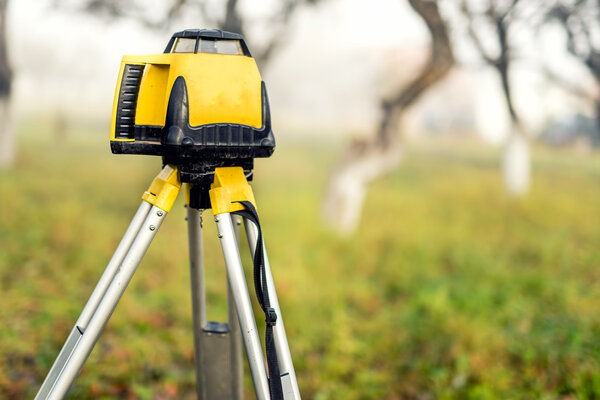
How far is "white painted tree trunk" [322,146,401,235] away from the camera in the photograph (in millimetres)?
5430

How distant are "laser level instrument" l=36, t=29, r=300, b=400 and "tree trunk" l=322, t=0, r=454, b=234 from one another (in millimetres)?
3829

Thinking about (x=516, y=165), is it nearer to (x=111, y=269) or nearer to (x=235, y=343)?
(x=235, y=343)

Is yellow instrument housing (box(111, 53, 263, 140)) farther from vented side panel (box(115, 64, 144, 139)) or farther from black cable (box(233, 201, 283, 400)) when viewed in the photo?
black cable (box(233, 201, 283, 400))

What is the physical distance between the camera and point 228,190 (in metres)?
1.26

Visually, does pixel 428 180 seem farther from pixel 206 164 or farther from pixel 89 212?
pixel 206 164

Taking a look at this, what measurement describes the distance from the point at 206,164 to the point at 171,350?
2202mm

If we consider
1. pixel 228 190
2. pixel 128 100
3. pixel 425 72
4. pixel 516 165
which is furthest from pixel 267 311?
pixel 516 165

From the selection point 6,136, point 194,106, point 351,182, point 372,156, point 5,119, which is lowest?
point 194,106

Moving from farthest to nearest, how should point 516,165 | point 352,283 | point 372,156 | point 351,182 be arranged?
point 516,165 < point 351,182 < point 372,156 < point 352,283

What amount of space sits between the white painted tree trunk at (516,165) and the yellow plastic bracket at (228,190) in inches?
242

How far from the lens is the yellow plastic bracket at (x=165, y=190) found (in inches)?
49.5

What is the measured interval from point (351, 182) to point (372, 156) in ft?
1.37

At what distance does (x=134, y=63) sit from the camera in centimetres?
125

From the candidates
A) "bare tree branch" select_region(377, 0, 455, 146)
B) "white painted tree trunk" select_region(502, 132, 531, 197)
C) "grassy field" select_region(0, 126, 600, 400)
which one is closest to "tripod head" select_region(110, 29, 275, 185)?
"grassy field" select_region(0, 126, 600, 400)
